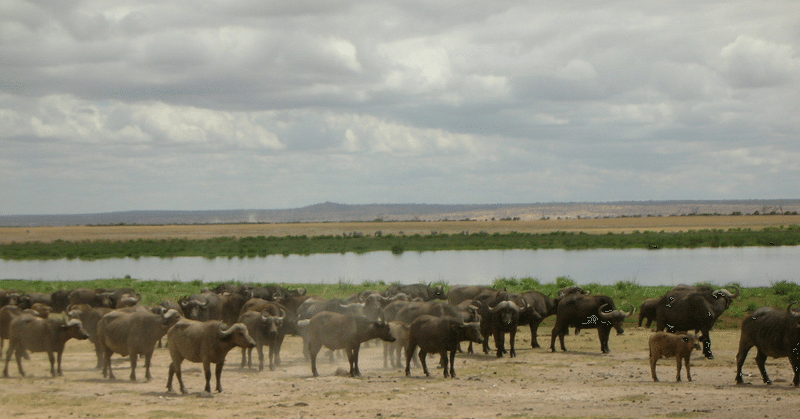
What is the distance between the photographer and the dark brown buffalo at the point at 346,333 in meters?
15.4

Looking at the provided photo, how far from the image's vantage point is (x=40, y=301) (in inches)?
907

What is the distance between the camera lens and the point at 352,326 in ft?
50.6

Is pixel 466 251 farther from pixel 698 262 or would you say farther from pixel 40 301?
pixel 40 301

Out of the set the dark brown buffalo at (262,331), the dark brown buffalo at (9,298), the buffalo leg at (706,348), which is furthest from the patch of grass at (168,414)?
the dark brown buffalo at (9,298)

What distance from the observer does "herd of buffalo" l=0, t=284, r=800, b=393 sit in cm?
1380

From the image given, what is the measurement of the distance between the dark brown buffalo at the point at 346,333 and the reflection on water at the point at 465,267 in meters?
22.6

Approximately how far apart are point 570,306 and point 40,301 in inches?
615

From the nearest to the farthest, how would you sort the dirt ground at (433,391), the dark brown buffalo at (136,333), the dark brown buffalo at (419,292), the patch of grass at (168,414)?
the patch of grass at (168,414) → the dirt ground at (433,391) → the dark brown buffalo at (136,333) → the dark brown buffalo at (419,292)

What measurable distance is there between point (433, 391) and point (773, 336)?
6213mm

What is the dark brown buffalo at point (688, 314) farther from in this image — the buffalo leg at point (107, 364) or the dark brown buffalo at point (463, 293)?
the buffalo leg at point (107, 364)

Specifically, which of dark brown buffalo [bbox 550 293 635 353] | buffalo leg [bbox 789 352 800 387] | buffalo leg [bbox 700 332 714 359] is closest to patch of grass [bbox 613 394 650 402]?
buffalo leg [bbox 789 352 800 387]

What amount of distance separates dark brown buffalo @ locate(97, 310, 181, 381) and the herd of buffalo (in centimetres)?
2

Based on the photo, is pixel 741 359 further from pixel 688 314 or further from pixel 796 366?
pixel 688 314

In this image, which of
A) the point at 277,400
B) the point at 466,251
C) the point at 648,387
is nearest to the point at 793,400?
the point at 648,387
